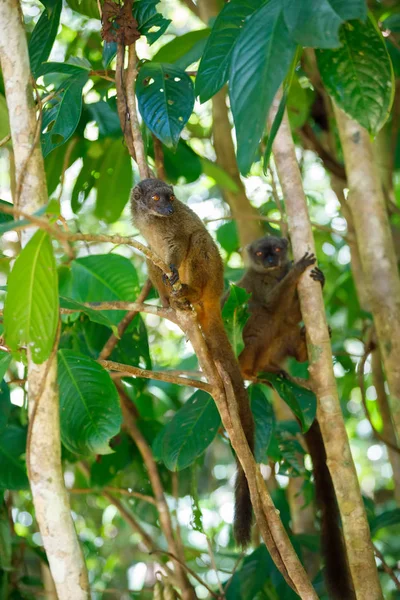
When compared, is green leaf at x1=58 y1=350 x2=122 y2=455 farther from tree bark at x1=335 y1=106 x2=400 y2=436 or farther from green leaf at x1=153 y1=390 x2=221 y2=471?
tree bark at x1=335 y1=106 x2=400 y2=436

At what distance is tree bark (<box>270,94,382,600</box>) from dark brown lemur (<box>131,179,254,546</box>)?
1.83 ft

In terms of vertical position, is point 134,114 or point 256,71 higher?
point 134,114

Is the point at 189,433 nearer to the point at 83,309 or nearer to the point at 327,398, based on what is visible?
the point at 327,398

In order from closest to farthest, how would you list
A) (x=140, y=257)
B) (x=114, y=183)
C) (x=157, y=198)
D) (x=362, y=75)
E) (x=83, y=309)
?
(x=362, y=75)
(x=83, y=309)
(x=157, y=198)
(x=114, y=183)
(x=140, y=257)

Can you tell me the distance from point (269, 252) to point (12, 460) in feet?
8.99

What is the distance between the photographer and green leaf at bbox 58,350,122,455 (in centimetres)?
325

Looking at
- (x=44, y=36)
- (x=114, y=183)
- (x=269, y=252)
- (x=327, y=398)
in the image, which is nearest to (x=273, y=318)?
(x=269, y=252)

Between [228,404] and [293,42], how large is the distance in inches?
53.6

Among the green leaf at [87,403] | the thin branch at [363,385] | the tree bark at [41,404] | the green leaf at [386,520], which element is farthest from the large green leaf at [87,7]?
the green leaf at [386,520]

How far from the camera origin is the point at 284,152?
13.2ft

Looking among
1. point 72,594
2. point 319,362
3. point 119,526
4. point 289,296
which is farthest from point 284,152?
point 119,526

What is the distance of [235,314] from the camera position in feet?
13.4

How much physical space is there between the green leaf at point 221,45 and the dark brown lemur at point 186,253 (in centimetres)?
107

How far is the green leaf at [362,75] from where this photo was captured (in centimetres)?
247
